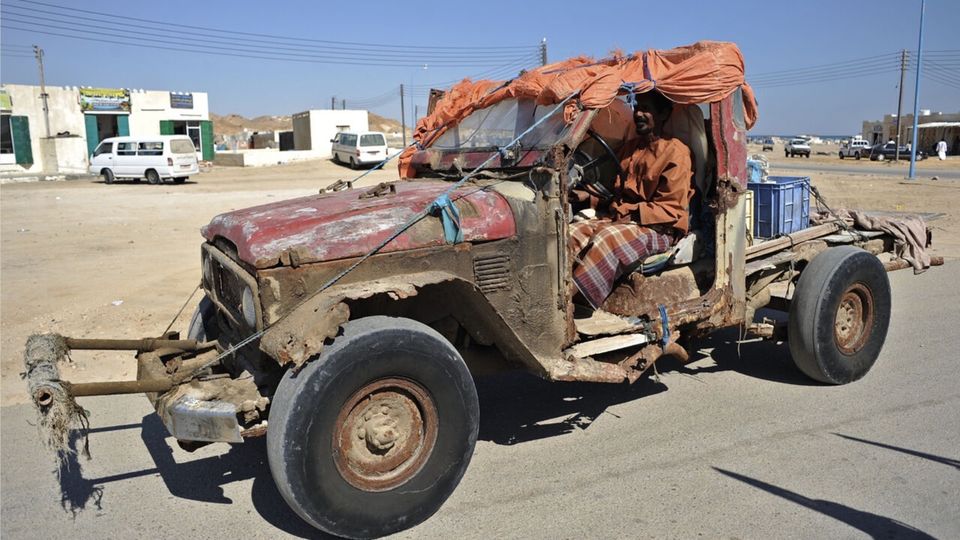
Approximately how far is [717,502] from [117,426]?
12.5 ft

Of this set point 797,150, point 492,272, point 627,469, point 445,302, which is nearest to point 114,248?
point 445,302

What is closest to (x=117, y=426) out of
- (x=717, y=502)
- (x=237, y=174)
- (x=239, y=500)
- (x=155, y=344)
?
(x=155, y=344)

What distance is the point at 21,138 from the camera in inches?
1222

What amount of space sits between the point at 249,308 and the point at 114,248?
9.74m

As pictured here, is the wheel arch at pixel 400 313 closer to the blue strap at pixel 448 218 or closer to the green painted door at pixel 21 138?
the blue strap at pixel 448 218

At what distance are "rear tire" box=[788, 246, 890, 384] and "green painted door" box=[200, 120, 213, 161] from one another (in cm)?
3616

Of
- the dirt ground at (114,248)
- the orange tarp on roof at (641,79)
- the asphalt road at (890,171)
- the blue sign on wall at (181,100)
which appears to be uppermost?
the blue sign on wall at (181,100)

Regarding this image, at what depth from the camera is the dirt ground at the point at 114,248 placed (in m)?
7.28

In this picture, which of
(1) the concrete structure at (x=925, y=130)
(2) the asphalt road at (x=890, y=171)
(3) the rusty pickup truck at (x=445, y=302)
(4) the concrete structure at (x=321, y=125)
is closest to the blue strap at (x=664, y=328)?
(3) the rusty pickup truck at (x=445, y=302)

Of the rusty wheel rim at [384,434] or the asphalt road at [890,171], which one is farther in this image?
the asphalt road at [890,171]

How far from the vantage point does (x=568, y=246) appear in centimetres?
425

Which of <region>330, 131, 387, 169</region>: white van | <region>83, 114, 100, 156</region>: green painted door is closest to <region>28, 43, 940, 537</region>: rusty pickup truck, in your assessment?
<region>330, 131, 387, 169</region>: white van

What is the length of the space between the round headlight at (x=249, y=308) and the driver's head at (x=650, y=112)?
9.23ft

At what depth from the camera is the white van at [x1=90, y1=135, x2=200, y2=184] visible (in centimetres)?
2583
